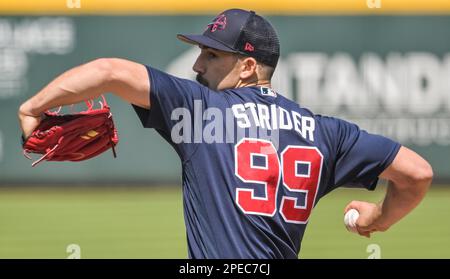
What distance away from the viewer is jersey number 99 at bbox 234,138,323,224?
2.54 m

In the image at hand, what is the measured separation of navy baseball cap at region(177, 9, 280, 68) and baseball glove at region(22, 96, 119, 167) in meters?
0.36

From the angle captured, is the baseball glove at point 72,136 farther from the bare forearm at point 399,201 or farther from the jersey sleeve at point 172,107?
the bare forearm at point 399,201

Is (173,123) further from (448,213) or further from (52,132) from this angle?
(448,213)

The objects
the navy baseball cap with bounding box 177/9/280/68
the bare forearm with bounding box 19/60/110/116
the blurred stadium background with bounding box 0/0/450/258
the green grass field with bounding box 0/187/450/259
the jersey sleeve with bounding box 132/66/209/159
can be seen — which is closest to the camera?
the bare forearm with bounding box 19/60/110/116

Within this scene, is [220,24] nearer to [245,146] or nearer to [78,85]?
[245,146]

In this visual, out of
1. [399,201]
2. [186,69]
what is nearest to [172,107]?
[399,201]

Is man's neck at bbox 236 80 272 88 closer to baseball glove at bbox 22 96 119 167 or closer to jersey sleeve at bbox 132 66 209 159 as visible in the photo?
jersey sleeve at bbox 132 66 209 159

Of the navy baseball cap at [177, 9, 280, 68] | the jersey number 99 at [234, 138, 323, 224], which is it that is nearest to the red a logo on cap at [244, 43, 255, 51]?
the navy baseball cap at [177, 9, 280, 68]

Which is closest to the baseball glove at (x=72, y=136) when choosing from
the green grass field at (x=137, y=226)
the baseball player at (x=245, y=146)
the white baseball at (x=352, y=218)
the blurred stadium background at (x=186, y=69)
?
the baseball player at (x=245, y=146)

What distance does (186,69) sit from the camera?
9.60 metres

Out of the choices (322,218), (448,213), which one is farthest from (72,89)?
(448,213)

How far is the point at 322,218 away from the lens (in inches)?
330

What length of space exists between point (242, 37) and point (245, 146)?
34 centimetres

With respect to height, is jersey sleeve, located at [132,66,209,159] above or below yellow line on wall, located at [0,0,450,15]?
above
